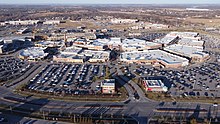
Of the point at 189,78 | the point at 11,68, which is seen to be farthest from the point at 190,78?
the point at 11,68

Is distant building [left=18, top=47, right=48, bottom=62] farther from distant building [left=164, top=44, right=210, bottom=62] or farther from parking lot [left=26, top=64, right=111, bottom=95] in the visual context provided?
distant building [left=164, top=44, right=210, bottom=62]

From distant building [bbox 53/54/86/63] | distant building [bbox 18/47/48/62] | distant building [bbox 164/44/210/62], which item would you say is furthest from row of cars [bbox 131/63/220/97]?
distant building [bbox 18/47/48/62]

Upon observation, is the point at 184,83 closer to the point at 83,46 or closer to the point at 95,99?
the point at 95,99

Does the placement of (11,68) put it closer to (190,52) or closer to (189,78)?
(189,78)

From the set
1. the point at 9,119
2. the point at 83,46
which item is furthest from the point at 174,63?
the point at 9,119

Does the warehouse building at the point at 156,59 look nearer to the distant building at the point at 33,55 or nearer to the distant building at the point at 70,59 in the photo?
the distant building at the point at 70,59

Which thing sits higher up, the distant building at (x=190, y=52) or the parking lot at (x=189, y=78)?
the distant building at (x=190, y=52)

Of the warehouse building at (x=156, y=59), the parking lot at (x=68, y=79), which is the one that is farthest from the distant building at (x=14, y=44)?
the warehouse building at (x=156, y=59)
